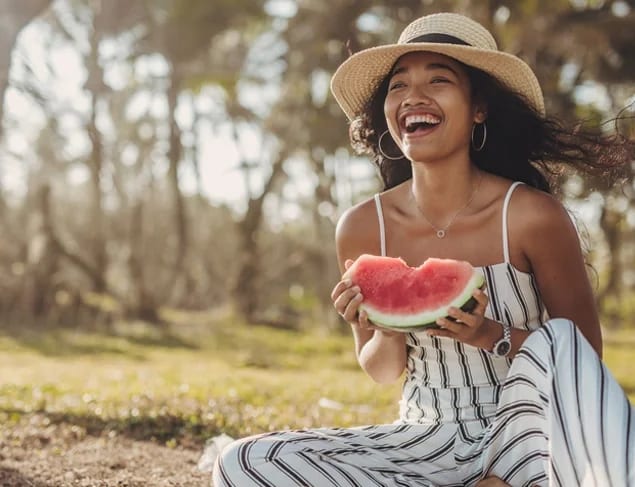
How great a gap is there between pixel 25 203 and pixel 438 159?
90.9 feet

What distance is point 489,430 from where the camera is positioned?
106 inches

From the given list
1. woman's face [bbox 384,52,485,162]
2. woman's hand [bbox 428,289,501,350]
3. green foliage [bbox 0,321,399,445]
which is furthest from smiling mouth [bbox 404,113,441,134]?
green foliage [bbox 0,321,399,445]

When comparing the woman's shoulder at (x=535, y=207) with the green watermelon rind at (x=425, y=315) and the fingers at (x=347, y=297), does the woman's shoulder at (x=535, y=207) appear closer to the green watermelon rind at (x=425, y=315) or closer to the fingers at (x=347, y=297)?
the green watermelon rind at (x=425, y=315)

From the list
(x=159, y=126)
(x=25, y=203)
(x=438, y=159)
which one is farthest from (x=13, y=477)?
(x=25, y=203)

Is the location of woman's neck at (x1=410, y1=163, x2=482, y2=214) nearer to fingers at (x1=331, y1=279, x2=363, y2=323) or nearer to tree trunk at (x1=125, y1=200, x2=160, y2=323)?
fingers at (x1=331, y1=279, x2=363, y2=323)

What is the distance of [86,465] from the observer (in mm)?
4020

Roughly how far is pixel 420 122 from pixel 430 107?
0.20ft

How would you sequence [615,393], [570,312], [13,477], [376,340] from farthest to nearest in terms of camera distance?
[13,477], [376,340], [570,312], [615,393]

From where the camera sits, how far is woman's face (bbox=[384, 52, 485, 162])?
303cm

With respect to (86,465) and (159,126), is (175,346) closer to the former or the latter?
(86,465)

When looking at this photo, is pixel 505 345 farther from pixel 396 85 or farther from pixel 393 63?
pixel 393 63

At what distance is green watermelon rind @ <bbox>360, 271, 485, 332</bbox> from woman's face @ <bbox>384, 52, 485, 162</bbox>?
1.93 ft

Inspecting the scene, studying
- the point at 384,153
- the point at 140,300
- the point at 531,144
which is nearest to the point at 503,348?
the point at 531,144

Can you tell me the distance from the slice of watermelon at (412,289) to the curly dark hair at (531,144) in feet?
2.38
